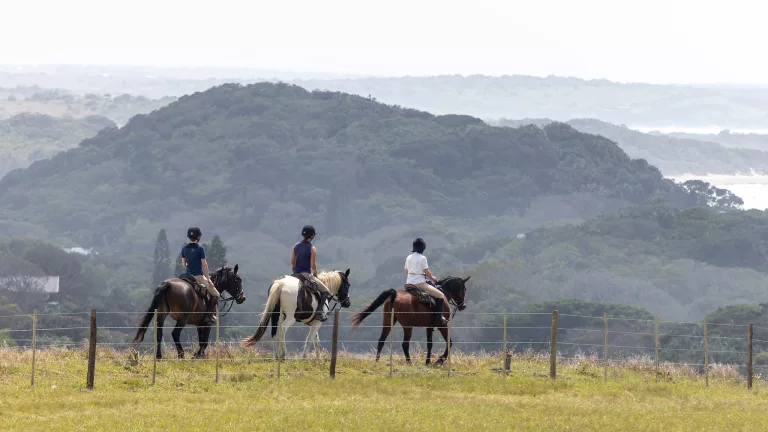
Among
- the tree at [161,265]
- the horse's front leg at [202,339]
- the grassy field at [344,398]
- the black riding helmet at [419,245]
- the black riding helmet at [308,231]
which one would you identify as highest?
the tree at [161,265]

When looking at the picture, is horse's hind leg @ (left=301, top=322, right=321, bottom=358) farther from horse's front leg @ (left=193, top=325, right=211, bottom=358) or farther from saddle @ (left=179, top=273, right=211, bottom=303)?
saddle @ (left=179, top=273, right=211, bottom=303)

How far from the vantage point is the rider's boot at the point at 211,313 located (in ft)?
77.6

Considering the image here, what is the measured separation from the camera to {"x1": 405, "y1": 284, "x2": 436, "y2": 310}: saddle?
80.4 feet

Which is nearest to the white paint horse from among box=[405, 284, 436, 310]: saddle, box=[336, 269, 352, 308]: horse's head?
box=[336, 269, 352, 308]: horse's head

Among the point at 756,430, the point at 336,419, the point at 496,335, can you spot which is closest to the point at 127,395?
the point at 336,419

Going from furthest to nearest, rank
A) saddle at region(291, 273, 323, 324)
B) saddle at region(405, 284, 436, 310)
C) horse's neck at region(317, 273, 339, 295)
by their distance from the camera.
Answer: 1. horse's neck at region(317, 273, 339, 295)
2. saddle at region(405, 284, 436, 310)
3. saddle at region(291, 273, 323, 324)

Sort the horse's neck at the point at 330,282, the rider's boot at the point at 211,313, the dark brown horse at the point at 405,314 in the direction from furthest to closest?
1. the horse's neck at the point at 330,282
2. the dark brown horse at the point at 405,314
3. the rider's boot at the point at 211,313

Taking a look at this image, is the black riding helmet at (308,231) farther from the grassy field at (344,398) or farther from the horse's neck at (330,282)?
the grassy field at (344,398)

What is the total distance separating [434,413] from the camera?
1912 cm

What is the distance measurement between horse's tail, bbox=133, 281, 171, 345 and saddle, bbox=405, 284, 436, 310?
473 cm

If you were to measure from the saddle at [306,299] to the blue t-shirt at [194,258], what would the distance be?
1839 mm

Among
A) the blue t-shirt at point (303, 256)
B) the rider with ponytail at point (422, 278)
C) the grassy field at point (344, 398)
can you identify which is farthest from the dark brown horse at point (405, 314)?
the blue t-shirt at point (303, 256)

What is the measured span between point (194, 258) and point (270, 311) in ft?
5.92

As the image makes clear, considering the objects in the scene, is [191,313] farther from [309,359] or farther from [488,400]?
[488,400]
